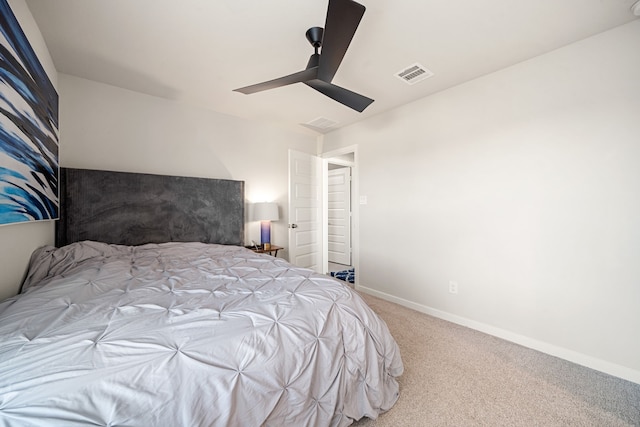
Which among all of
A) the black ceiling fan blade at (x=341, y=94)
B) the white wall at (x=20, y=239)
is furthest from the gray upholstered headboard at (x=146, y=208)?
the black ceiling fan blade at (x=341, y=94)

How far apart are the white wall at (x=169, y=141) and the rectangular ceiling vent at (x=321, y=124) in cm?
37

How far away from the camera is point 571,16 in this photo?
66.2 inches

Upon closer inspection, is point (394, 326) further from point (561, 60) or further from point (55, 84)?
point (55, 84)

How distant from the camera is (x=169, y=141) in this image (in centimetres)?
288

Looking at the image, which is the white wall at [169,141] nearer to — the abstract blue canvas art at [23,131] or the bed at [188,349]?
the abstract blue canvas art at [23,131]

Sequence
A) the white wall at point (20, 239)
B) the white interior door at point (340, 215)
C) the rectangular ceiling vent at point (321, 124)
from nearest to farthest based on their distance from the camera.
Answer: the white wall at point (20, 239) → the rectangular ceiling vent at point (321, 124) → the white interior door at point (340, 215)

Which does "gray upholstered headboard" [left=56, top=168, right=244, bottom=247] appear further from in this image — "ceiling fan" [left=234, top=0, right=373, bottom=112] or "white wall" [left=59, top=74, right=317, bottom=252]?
"ceiling fan" [left=234, top=0, right=373, bottom=112]

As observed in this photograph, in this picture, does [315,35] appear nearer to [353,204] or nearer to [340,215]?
[353,204]

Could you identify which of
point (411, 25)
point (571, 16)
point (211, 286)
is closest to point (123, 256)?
point (211, 286)

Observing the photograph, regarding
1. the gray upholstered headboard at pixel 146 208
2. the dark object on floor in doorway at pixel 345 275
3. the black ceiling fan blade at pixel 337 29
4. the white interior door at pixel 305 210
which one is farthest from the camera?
the dark object on floor in doorway at pixel 345 275

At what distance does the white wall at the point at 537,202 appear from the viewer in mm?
1766

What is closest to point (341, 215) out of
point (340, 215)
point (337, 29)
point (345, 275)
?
point (340, 215)

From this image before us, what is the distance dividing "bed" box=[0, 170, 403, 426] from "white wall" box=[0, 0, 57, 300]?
88 mm

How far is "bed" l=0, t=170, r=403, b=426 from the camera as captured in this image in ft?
2.33
